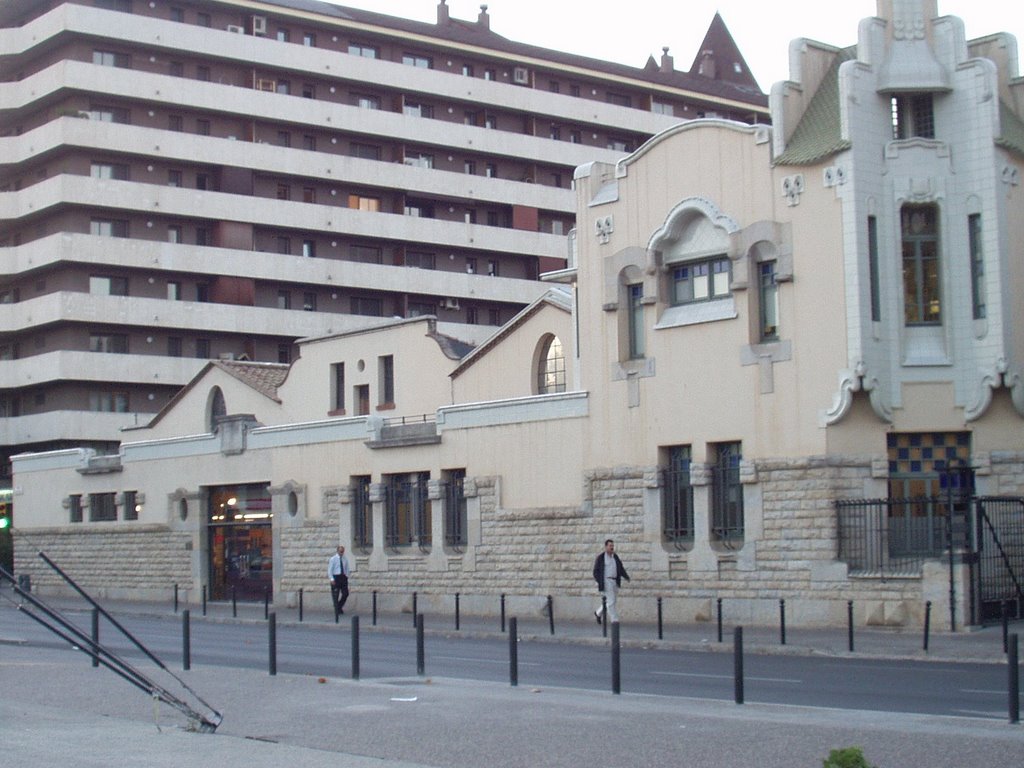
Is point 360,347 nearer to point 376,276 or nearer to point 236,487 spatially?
point 236,487

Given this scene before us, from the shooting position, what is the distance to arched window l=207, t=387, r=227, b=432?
47781 millimetres

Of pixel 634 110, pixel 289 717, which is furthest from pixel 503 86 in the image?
pixel 289 717

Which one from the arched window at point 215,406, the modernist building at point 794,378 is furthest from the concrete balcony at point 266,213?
the modernist building at point 794,378

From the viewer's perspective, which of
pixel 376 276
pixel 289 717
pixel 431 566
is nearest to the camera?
pixel 289 717

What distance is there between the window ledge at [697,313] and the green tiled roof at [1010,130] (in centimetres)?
605

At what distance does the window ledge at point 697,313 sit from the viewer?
103 feet

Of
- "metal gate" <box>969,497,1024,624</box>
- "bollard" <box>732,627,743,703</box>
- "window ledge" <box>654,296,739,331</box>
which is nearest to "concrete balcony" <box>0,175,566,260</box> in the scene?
"window ledge" <box>654,296,739,331</box>

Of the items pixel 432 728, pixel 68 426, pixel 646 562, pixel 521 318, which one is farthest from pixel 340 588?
pixel 68 426

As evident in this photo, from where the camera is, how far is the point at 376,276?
7112cm

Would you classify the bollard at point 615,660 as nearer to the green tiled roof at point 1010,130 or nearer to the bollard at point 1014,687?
the bollard at point 1014,687

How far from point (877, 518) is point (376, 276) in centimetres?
4472

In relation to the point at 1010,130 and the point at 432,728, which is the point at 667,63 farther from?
the point at 432,728

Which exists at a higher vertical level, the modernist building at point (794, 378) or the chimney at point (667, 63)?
the chimney at point (667, 63)

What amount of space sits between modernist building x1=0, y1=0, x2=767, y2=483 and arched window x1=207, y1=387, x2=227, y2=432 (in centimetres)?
1768
